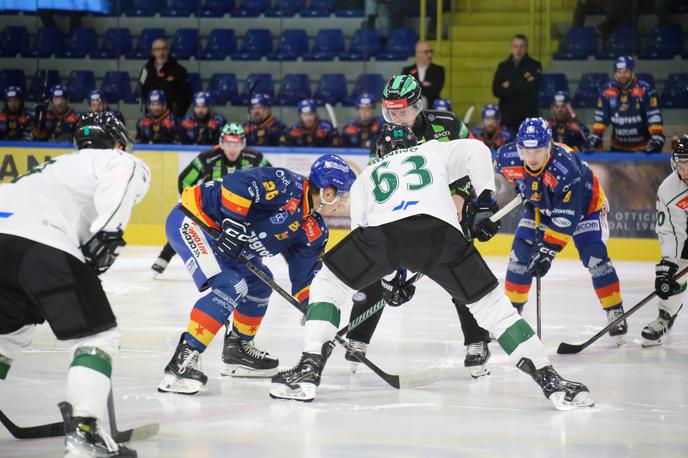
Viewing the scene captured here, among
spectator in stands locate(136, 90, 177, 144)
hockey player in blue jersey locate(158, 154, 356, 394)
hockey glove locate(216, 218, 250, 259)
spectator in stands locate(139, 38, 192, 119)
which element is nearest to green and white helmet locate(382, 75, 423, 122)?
hockey player in blue jersey locate(158, 154, 356, 394)

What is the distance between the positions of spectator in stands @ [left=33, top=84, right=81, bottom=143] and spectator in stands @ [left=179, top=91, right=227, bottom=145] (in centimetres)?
114

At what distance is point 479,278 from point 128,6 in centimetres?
763

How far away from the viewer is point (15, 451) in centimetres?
352

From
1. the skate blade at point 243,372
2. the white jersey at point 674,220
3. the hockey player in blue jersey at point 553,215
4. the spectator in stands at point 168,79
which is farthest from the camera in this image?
the spectator in stands at point 168,79

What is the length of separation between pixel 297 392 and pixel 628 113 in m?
5.82

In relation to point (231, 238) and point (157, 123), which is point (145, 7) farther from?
point (231, 238)

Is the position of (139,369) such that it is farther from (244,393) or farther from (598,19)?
(598,19)

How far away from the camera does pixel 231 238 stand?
4461 mm

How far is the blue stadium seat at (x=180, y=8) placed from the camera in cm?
1090

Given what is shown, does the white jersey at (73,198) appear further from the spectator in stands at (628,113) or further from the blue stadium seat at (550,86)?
the blue stadium seat at (550,86)

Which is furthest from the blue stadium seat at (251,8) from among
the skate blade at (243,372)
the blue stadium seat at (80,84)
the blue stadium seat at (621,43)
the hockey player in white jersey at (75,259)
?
the hockey player in white jersey at (75,259)

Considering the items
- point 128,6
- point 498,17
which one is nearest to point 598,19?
point 498,17

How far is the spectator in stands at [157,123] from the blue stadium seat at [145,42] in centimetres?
64

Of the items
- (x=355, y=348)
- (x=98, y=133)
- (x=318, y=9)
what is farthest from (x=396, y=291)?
(x=318, y=9)
